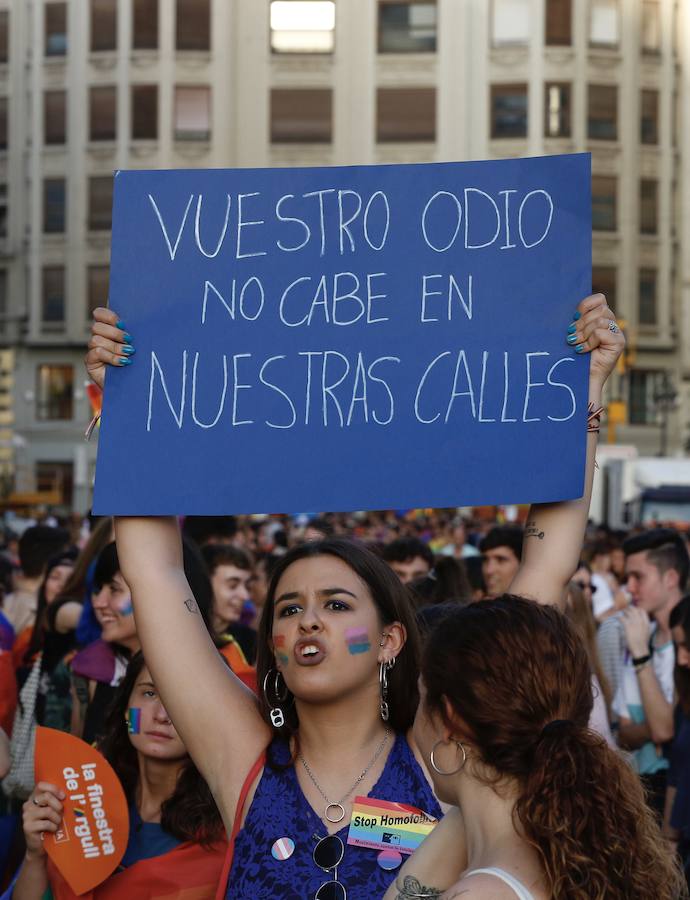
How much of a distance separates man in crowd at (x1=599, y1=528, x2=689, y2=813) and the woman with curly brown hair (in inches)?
151

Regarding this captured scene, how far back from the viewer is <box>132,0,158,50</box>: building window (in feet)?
161

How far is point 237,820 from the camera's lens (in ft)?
10.2

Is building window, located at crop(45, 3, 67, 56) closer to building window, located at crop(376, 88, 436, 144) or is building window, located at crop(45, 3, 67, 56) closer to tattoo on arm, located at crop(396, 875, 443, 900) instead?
building window, located at crop(376, 88, 436, 144)

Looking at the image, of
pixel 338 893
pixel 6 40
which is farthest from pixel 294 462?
pixel 6 40

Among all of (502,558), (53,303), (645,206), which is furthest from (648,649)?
(53,303)

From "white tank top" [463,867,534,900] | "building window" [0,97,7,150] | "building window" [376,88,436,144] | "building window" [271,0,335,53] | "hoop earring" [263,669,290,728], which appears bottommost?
"white tank top" [463,867,534,900]

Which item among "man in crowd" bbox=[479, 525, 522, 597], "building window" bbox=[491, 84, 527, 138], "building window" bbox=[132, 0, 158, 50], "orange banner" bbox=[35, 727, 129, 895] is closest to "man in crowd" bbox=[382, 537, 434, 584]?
"man in crowd" bbox=[479, 525, 522, 597]

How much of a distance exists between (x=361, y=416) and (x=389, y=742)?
0.74 m

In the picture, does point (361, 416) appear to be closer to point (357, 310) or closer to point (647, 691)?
point (357, 310)

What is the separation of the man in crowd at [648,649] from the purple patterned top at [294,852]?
10.7ft

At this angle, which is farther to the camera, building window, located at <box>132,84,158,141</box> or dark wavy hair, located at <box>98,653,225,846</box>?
building window, located at <box>132,84,158,141</box>

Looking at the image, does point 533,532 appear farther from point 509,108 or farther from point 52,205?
point 52,205

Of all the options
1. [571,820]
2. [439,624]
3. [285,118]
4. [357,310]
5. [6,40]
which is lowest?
[571,820]

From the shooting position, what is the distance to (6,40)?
53969 millimetres
